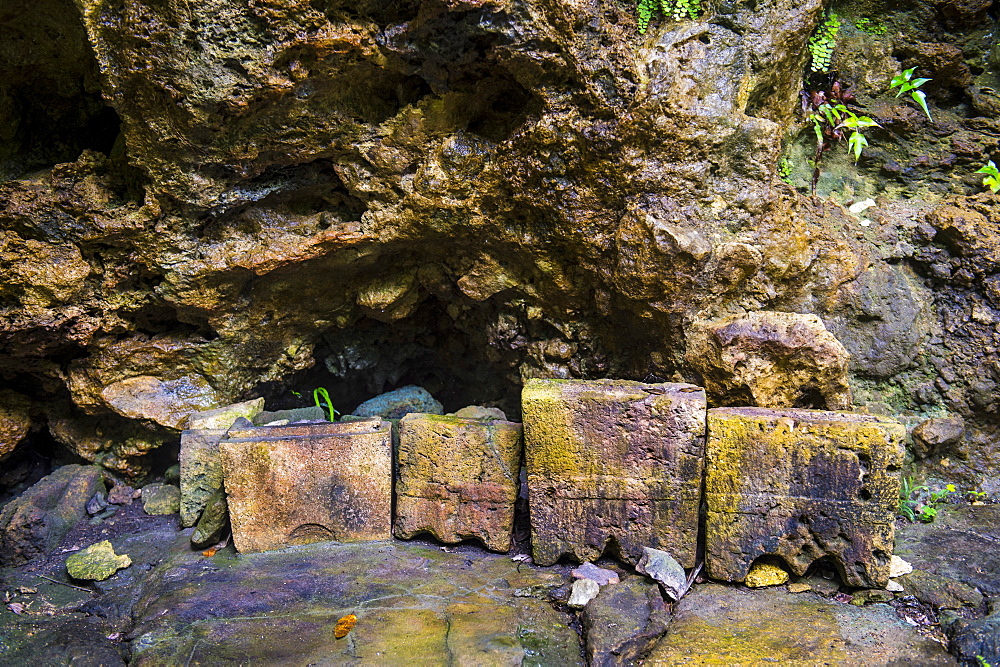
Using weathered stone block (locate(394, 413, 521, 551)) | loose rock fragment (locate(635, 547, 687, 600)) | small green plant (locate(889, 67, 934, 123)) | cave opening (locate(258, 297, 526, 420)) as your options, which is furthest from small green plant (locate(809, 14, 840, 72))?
loose rock fragment (locate(635, 547, 687, 600))

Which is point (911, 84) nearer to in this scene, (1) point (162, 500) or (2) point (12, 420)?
→ (1) point (162, 500)

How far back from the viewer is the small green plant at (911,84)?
13.9 ft

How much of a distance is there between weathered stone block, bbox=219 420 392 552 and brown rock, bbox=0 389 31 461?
6.62 feet

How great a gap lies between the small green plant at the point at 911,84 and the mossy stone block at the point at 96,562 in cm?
598

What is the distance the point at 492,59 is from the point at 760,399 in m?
2.54

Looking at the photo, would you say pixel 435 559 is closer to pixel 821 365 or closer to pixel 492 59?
pixel 821 365

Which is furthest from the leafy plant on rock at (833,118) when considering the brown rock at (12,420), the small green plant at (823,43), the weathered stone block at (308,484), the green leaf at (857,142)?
the brown rock at (12,420)

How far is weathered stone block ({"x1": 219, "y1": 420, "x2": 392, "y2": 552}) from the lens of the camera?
3926 millimetres

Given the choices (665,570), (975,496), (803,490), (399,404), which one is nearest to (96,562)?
(399,404)

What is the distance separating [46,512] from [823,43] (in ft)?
20.3

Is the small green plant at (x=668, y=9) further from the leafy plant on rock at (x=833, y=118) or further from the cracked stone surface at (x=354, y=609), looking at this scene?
the cracked stone surface at (x=354, y=609)

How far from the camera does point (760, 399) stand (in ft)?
12.2

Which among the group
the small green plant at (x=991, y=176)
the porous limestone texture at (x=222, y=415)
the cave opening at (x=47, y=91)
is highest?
the cave opening at (x=47, y=91)

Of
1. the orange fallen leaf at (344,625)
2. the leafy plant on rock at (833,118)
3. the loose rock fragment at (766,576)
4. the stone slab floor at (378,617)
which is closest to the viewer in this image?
the stone slab floor at (378,617)
